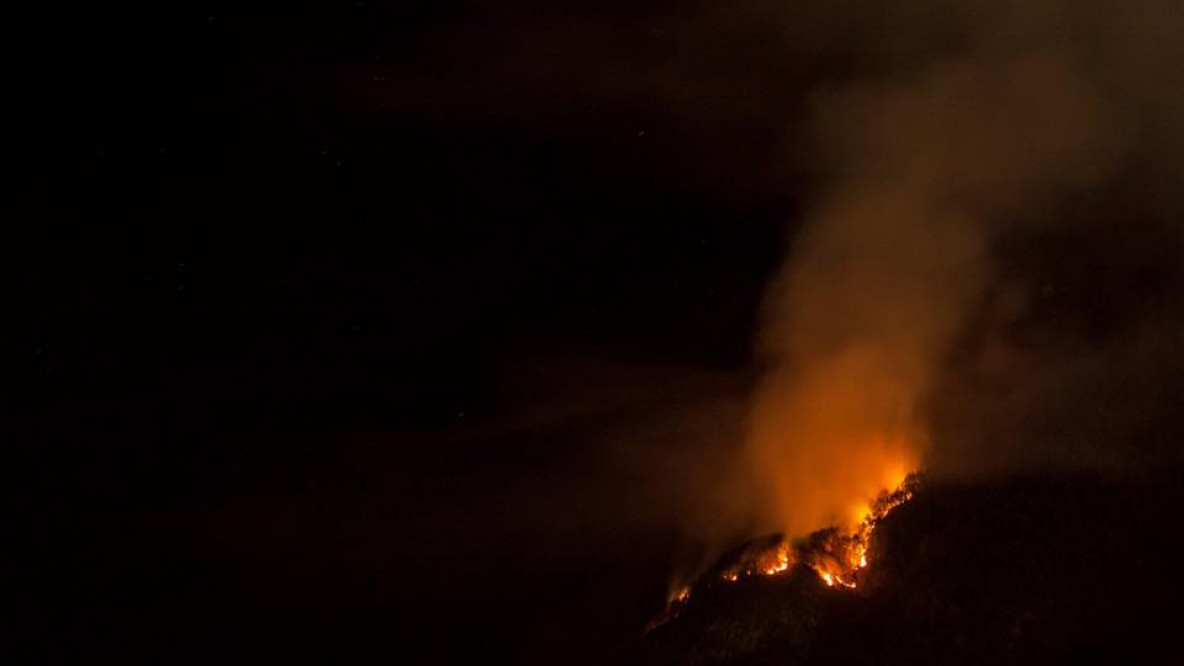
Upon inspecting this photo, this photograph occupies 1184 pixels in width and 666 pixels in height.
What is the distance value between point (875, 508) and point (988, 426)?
38.5 inches

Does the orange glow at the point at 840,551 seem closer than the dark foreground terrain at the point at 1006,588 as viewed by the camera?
No

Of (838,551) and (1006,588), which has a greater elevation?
(838,551)

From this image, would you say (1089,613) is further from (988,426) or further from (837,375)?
(837,375)

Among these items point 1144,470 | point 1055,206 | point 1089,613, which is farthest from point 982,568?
point 1055,206

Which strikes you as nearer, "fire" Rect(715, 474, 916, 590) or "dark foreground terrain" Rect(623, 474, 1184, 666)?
"dark foreground terrain" Rect(623, 474, 1184, 666)

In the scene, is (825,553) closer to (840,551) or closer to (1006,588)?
(840,551)

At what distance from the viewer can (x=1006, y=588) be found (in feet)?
24.9

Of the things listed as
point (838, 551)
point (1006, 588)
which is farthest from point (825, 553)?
point (1006, 588)

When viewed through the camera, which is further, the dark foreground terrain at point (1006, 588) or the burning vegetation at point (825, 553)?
the burning vegetation at point (825, 553)

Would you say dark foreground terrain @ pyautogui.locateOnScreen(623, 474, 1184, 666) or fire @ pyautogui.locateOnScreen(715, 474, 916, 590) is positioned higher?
fire @ pyautogui.locateOnScreen(715, 474, 916, 590)

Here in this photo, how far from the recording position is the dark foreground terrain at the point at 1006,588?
7.27 meters

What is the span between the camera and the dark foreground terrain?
7266 mm

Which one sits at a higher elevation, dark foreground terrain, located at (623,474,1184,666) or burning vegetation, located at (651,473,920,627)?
burning vegetation, located at (651,473,920,627)

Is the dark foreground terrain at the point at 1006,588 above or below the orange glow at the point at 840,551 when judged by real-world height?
below
